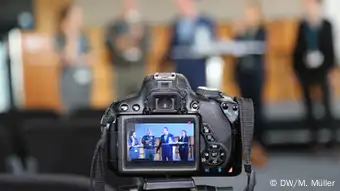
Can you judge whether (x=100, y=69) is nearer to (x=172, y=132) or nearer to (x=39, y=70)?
(x=39, y=70)

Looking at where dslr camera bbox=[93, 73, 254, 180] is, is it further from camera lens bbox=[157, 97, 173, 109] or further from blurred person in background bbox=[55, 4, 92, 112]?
blurred person in background bbox=[55, 4, 92, 112]

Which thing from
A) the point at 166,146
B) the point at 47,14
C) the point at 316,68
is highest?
the point at 47,14

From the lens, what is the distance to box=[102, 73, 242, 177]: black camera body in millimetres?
735

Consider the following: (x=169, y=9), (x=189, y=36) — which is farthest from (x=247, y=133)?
(x=169, y=9)

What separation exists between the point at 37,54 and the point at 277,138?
99.9 inches

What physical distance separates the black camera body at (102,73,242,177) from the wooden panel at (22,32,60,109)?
15.4ft


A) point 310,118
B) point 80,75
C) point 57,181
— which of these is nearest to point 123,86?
point 80,75

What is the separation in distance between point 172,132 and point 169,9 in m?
4.90

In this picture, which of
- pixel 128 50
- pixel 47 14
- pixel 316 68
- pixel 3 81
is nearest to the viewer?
pixel 316 68

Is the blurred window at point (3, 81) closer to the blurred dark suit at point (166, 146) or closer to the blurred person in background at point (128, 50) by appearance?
the blurred person in background at point (128, 50)

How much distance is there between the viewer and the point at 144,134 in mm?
738

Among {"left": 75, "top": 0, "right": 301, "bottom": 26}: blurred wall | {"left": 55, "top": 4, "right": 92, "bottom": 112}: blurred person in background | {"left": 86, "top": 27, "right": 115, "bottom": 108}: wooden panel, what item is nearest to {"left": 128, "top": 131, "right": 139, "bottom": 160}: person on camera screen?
{"left": 55, "top": 4, "right": 92, "bottom": 112}: blurred person in background

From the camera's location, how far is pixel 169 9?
5.55 metres

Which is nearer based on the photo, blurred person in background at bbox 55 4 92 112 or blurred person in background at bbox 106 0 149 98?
blurred person in background at bbox 55 4 92 112
